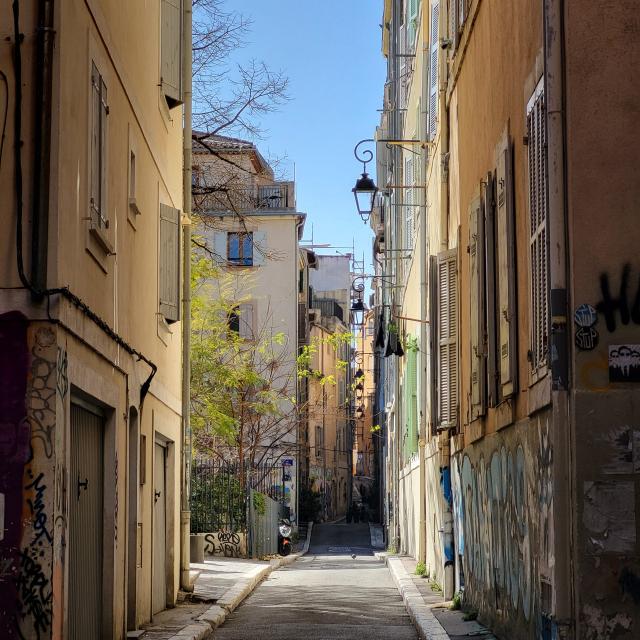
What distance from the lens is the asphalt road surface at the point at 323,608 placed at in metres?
14.2

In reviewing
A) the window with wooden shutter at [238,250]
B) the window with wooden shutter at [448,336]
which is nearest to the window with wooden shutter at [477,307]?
the window with wooden shutter at [448,336]

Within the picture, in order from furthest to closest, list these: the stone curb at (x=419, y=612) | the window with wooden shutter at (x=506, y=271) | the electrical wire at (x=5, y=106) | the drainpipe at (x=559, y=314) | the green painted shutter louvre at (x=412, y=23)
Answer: the green painted shutter louvre at (x=412, y=23) < the stone curb at (x=419, y=612) < the window with wooden shutter at (x=506, y=271) < the electrical wire at (x=5, y=106) < the drainpipe at (x=559, y=314)

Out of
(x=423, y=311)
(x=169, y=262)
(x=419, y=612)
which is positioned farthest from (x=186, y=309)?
(x=419, y=612)

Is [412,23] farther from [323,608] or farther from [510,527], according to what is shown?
[510,527]

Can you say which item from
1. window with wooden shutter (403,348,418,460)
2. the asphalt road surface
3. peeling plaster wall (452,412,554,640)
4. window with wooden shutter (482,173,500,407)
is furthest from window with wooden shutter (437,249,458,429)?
window with wooden shutter (403,348,418,460)

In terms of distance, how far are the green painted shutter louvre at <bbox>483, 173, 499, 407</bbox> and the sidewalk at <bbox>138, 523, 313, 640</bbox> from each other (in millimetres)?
3960

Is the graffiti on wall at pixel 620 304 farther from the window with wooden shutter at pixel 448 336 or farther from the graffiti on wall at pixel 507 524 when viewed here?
the window with wooden shutter at pixel 448 336

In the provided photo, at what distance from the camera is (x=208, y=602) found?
1736 centimetres

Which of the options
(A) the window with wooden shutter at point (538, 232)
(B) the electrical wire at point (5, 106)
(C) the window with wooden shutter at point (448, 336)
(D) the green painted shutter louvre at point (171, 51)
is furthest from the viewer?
(C) the window with wooden shutter at point (448, 336)

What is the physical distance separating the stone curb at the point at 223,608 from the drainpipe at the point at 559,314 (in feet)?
17.9

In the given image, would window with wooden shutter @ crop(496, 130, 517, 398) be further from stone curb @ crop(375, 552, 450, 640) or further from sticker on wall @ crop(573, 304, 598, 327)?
stone curb @ crop(375, 552, 450, 640)

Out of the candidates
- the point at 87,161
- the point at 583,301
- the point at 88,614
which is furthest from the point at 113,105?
the point at 583,301

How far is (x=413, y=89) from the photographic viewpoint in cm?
2781

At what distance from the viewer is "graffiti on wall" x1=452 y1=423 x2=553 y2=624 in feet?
30.9
